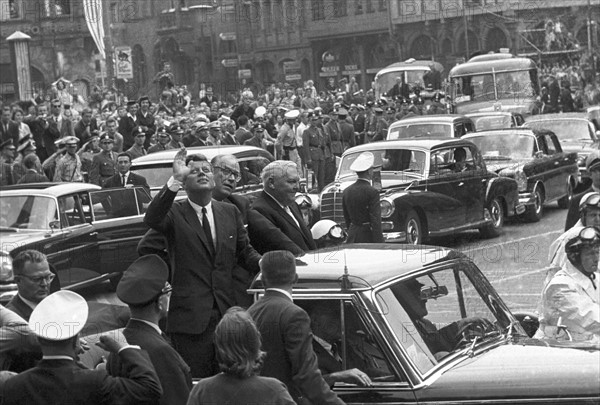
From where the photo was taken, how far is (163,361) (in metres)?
5.54

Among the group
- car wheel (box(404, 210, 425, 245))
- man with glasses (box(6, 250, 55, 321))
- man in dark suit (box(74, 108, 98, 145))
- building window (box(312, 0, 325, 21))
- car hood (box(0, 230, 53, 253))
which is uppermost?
building window (box(312, 0, 325, 21))

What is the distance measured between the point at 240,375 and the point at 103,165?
45.4ft

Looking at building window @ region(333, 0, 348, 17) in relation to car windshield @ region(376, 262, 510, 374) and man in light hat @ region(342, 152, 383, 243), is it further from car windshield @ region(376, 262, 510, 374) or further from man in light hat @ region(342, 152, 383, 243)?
car windshield @ region(376, 262, 510, 374)

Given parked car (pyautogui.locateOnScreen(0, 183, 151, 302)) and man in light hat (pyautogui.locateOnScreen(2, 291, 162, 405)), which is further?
parked car (pyautogui.locateOnScreen(0, 183, 151, 302))

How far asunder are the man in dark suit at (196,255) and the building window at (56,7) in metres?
42.9

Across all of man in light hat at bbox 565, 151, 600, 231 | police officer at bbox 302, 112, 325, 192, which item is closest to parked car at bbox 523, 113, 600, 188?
police officer at bbox 302, 112, 325, 192

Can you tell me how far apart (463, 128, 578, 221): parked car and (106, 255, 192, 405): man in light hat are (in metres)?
15.3

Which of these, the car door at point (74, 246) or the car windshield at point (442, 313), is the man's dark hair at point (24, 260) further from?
the car door at point (74, 246)

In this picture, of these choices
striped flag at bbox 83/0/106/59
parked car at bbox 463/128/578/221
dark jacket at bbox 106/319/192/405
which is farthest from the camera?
striped flag at bbox 83/0/106/59

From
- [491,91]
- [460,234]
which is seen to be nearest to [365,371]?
[460,234]

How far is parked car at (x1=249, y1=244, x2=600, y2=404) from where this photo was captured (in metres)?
5.95

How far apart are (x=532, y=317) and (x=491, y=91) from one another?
27.2m

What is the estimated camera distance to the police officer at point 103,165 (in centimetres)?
1828

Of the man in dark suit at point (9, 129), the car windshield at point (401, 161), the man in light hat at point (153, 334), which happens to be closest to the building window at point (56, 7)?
the man in dark suit at point (9, 129)
